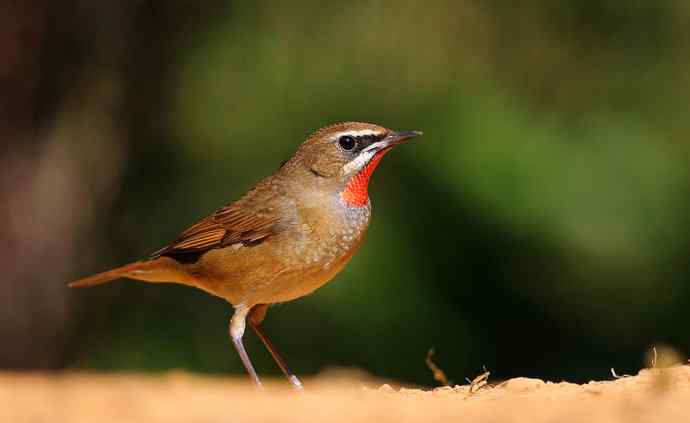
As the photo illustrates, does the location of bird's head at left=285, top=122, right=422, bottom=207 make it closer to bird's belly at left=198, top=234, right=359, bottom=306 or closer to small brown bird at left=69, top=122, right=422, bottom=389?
small brown bird at left=69, top=122, right=422, bottom=389

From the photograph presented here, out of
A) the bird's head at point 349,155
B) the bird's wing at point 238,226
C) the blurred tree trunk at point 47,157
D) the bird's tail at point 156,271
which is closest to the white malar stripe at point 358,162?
the bird's head at point 349,155

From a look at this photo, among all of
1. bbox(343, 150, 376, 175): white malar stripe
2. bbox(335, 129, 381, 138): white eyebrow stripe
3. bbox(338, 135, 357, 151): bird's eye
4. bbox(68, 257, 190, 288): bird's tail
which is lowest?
bbox(68, 257, 190, 288): bird's tail

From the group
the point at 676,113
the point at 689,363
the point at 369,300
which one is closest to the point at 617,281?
the point at 676,113

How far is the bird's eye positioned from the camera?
262 inches

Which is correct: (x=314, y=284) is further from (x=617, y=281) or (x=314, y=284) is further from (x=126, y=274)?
(x=617, y=281)

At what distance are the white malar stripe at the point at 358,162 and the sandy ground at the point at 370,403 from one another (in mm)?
1241

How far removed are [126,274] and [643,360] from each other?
4.65 metres

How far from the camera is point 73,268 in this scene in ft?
35.0

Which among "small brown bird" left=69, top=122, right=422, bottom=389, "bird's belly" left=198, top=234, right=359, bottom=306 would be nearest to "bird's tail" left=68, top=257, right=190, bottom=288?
"small brown bird" left=69, top=122, right=422, bottom=389

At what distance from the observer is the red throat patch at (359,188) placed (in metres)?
6.57

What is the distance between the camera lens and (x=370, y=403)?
4.84 meters

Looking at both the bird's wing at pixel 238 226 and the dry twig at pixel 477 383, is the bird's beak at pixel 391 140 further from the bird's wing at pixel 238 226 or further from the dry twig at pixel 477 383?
the dry twig at pixel 477 383

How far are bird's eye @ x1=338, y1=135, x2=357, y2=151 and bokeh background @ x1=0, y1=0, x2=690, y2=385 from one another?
293 cm

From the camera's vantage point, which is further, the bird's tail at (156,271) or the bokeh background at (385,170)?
the bokeh background at (385,170)
